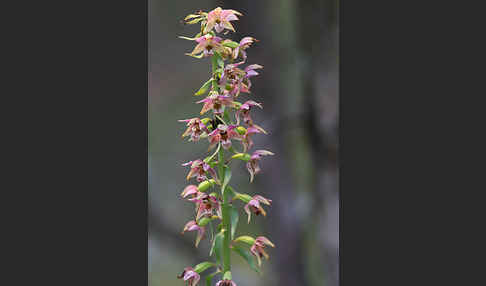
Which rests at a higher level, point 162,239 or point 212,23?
point 212,23

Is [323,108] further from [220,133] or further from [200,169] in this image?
[200,169]

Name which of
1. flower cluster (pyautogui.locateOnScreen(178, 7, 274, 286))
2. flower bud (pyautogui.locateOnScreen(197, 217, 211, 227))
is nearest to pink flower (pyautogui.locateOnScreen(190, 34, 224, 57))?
flower cluster (pyautogui.locateOnScreen(178, 7, 274, 286))

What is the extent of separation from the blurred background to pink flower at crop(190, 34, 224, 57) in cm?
51

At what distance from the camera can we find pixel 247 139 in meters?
3.39

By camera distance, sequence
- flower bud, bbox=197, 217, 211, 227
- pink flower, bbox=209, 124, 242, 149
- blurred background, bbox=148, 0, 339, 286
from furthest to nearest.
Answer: blurred background, bbox=148, 0, 339, 286
flower bud, bbox=197, 217, 211, 227
pink flower, bbox=209, 124, 242, 149

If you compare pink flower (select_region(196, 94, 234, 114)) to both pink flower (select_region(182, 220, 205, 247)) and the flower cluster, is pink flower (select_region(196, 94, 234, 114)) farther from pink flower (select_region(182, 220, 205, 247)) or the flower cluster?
pink flower (select_region(182, 220, 205, 247))

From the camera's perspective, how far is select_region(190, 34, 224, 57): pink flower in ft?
10.5

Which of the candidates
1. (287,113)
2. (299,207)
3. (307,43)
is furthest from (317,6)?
(299,207)

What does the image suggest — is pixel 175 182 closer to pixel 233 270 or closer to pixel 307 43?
pixel 233 270

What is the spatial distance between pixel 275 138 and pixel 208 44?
962 mm

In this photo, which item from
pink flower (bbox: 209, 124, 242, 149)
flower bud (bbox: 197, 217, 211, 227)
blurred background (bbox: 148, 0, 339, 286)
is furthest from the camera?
blurred background (bbox: 148, 0, 339, 286)

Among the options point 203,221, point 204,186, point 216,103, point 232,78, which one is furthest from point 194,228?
point 232,78

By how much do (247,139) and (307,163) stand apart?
0.70m

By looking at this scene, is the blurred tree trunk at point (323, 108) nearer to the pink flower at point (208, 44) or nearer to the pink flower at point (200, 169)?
the pink flower at point (208, 44)
